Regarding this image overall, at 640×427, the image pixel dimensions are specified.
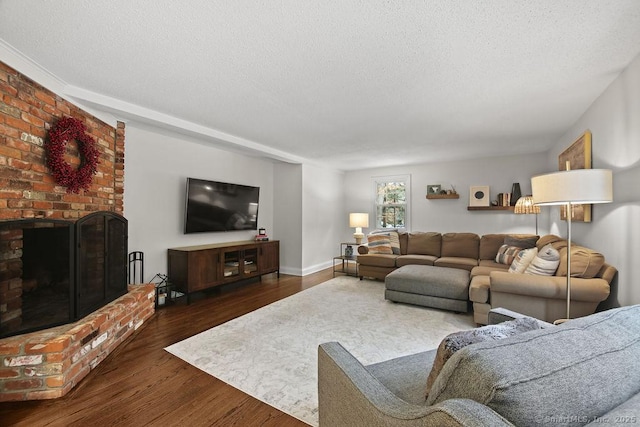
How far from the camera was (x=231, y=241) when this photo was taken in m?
4.98

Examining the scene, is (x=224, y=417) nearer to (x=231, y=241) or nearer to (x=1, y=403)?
(x=1, y=403)

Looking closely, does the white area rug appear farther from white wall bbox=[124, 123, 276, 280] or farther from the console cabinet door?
white wall bbox=[124, 123, 276, 280]

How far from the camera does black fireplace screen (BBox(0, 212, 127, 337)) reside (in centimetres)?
201

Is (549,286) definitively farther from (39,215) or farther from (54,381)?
(39,215)

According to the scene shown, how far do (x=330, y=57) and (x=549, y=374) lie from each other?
6.89ft

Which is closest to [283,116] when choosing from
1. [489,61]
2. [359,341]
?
[489,61]

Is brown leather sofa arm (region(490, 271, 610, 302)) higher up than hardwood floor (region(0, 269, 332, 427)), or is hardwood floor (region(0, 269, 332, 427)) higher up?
brown leather sofa arm (region(490, 271, 610, 302))

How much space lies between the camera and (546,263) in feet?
9.48

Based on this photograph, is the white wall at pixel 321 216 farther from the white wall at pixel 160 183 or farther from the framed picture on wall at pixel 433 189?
the framed picture on wall at pixel 433 189

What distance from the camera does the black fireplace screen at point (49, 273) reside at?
2006 millimetres

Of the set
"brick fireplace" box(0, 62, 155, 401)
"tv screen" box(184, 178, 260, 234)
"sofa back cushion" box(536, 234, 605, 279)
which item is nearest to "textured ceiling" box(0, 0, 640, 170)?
"brick fireplace" box(0, 62, 155, 401)

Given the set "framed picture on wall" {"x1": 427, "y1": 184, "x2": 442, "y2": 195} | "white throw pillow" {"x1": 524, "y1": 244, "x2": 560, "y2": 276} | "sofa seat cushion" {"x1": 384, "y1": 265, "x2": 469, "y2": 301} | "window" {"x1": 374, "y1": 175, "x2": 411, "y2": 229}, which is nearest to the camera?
"white throw pillow" {"x1": 524, "y1": 244, "x2": 560, "y2": 276}

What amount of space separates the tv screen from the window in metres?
3.01

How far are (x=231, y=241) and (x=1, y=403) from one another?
3277mm
